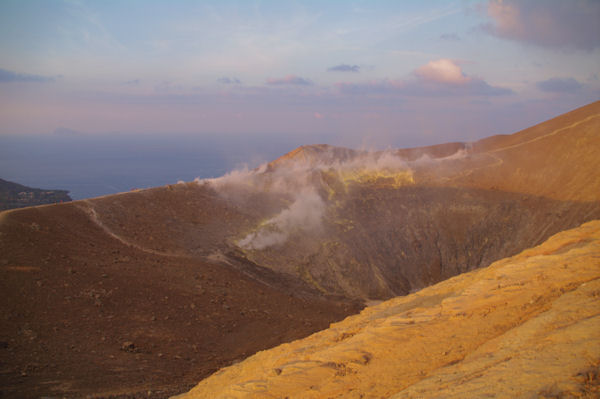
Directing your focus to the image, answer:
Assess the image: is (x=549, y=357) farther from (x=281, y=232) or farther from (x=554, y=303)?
(x=281, y=232)

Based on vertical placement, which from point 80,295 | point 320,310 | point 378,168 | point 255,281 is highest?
point 378,168

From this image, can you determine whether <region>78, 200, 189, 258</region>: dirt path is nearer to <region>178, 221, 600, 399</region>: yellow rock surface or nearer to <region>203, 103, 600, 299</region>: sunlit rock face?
<region>203, 103, 600, 299</region>: sunlit rock face

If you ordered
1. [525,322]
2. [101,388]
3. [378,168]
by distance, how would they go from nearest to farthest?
[525,322] < [101,388] < [378,168]

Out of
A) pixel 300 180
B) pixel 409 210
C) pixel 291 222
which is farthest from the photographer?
pixel 300 180

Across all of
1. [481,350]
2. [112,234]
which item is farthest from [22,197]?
[481,350]

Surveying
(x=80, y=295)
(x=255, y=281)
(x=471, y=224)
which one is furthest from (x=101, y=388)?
(x=471, y=224)

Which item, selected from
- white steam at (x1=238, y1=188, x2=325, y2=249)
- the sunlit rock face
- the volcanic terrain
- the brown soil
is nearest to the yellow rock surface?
the volcanic terrain

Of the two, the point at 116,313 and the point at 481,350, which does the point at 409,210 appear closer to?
the point at 116,313
